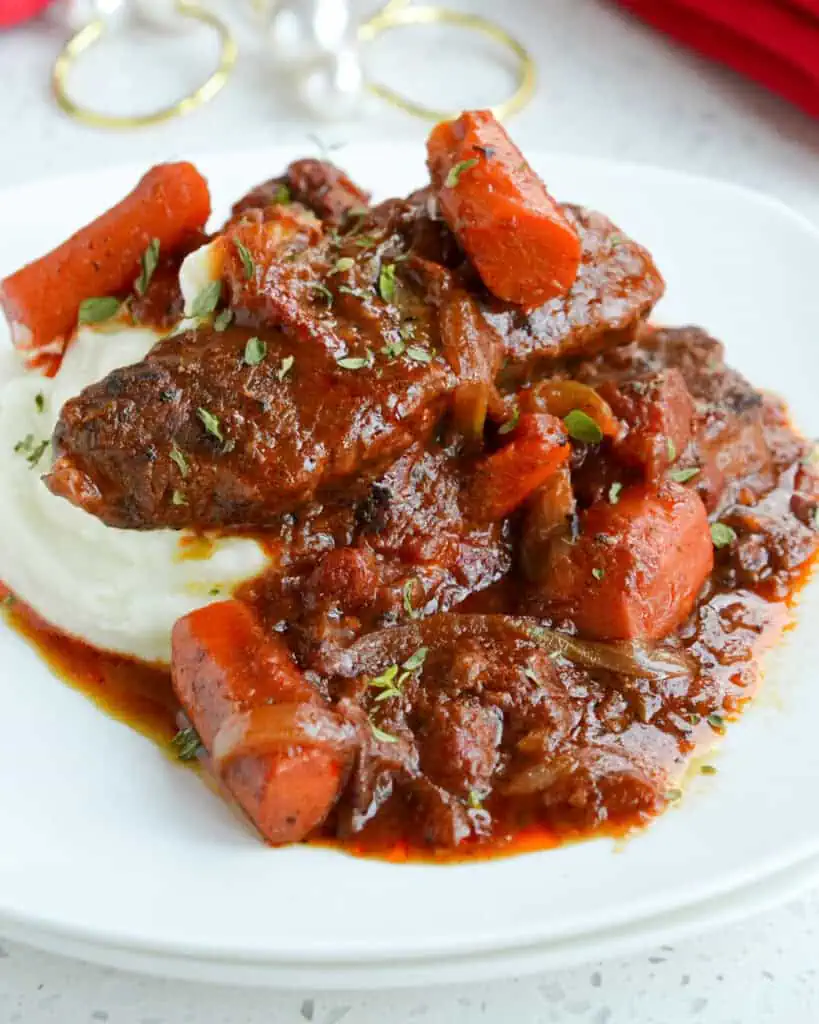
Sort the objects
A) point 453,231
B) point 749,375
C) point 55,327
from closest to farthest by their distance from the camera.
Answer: point 453,231 < point 55,327 < point 749,375

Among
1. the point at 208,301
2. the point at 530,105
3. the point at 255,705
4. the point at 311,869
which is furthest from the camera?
the point at 530,105

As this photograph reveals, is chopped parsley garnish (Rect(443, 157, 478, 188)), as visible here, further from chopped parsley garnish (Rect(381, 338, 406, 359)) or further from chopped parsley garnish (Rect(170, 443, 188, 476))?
chopped parsley garnish (Rect(170, 443, 188, 476))

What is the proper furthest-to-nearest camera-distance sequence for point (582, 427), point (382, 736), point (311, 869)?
1. point (582, 427)
2. point (382, 736)
3. point (311, 869)

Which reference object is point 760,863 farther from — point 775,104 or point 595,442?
point 775,104

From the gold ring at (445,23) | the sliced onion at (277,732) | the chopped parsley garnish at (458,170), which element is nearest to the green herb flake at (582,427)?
the chopped parsley garnish at (458,170)

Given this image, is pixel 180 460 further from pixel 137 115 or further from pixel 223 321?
pixel 137 115

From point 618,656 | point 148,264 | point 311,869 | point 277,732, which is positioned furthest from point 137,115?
point 311,869

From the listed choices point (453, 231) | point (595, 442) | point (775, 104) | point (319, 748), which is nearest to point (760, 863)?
point (319, 748)
